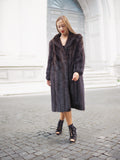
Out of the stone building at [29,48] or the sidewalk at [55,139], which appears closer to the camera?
the sidewalk at [55,139]

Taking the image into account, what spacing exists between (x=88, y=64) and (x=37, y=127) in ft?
37.3

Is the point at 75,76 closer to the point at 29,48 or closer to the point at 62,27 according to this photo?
the point at 62,27

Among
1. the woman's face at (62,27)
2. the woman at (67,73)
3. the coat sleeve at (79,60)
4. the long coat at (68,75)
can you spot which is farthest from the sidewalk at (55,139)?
the woman's face at (62,27)

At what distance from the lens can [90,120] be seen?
3582 mm

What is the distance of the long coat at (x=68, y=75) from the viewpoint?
2.46m

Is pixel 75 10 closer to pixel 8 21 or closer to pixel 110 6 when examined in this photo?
pixel 110 6

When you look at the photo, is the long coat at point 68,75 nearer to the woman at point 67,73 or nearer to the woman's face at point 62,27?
the woman at point 67,73

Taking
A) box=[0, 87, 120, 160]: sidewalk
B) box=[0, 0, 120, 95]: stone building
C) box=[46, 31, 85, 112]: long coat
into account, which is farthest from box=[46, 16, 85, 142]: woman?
box=[0, 0, 120, 95]: stone building

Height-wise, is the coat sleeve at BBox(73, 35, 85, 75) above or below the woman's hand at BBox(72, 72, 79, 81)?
above

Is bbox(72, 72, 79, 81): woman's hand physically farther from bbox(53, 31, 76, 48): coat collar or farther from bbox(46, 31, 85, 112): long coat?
bbox(53, 31, 76, 48): coat collar

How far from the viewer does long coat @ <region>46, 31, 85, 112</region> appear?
2.46 meters

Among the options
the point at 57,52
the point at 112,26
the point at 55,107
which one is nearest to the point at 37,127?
the point at 55,107

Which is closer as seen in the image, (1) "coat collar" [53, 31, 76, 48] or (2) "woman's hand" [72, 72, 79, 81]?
(2) "woman's hand" [72, 72, 79, 81]

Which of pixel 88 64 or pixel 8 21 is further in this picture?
pixel 88 64
